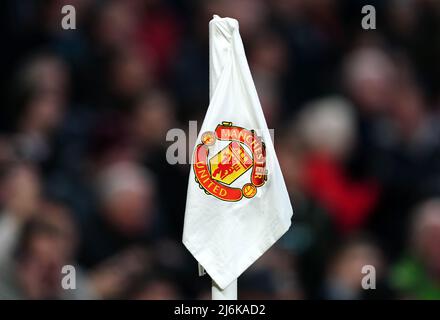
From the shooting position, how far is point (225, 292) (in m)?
3.04

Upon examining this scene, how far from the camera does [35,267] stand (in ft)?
12.8

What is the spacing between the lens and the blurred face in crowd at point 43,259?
3838mm

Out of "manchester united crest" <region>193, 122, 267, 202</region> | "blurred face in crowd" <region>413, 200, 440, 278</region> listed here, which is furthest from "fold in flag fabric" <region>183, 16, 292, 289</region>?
"blurred face in crowd" <region>413, 200, 440, 278</region>

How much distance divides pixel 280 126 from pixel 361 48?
0.96m

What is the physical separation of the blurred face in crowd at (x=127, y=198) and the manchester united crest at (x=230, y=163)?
1.54 m

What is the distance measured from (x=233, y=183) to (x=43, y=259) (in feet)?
3.68

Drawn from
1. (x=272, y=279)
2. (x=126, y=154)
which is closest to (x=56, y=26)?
(x=126, y=154)

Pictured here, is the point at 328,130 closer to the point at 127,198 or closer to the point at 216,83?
the point at 127,198

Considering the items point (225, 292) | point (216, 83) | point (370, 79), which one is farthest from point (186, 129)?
point (225, 292)

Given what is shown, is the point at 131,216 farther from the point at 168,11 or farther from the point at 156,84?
the point at 168,11

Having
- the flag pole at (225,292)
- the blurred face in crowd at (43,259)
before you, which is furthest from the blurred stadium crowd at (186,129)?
the flag pole at (225,292)

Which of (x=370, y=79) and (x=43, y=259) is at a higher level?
(x=370, y=79)

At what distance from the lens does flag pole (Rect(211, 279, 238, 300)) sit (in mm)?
3031

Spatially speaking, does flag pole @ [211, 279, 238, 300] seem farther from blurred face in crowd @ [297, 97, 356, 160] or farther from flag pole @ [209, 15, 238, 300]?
blurred face in crowd @ [297, 97, 356, 160]
